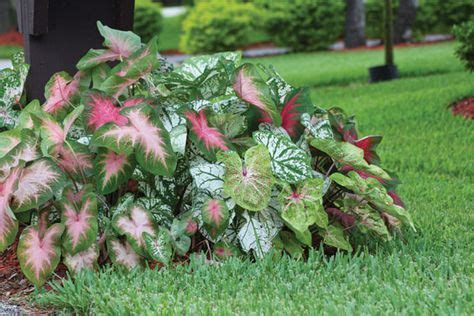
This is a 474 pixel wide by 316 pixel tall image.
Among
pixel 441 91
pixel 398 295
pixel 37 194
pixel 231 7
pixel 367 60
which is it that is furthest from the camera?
pixel 231 7

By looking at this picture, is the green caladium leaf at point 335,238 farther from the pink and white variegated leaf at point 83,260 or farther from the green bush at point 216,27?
the green bush at point 216,27

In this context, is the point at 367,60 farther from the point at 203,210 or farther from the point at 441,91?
the point at 203,210

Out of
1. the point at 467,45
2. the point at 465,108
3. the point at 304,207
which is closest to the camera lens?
the point at 304,207

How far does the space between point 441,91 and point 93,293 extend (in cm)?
727

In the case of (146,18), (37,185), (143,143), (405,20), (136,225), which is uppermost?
(146,18)

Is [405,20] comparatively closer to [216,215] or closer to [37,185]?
[216,215]

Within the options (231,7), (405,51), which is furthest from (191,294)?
(231,7)

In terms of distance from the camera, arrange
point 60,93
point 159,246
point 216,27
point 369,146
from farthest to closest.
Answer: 1. point 216,27
2. point 369,146
3. point 60,93
4. point 159,246

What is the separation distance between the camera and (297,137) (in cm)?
442

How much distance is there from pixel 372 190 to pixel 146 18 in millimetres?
21143

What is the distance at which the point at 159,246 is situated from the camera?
12.7ft

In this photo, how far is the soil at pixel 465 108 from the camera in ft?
28.2

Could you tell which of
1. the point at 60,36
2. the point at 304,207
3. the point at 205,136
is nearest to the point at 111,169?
the point at 205,136

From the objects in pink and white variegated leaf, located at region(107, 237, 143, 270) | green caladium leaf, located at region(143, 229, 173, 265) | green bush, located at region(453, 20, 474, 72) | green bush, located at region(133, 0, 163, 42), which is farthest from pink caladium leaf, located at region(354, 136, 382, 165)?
green bush, located at region(133, 0, 163, 42)
